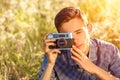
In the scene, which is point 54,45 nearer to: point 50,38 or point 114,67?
point 50,38

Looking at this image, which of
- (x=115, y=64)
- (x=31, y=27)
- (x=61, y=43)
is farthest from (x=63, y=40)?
(x=31, y=27)

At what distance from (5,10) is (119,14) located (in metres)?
1.29

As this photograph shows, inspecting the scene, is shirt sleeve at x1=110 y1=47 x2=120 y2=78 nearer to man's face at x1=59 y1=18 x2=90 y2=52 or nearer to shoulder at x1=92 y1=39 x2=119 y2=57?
shoulder at x1=92 y1=39 x2=119 y2=57

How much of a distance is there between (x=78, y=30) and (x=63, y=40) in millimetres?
158

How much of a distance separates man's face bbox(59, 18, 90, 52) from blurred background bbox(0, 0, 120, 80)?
1280 mm

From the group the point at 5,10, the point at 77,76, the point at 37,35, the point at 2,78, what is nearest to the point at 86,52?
the point at 77,76

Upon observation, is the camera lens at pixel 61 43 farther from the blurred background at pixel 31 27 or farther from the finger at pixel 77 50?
the blurred background at pixel 31 27

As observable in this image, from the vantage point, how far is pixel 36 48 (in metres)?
6.43

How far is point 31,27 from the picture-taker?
683 centimetres

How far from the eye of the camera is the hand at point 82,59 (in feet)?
15.1

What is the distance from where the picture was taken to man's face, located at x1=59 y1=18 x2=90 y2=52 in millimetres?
4707

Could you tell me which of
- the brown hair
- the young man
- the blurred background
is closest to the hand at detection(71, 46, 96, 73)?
the young man

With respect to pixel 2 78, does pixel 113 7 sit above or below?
above

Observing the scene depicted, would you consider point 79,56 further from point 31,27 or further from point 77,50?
point 31,27
